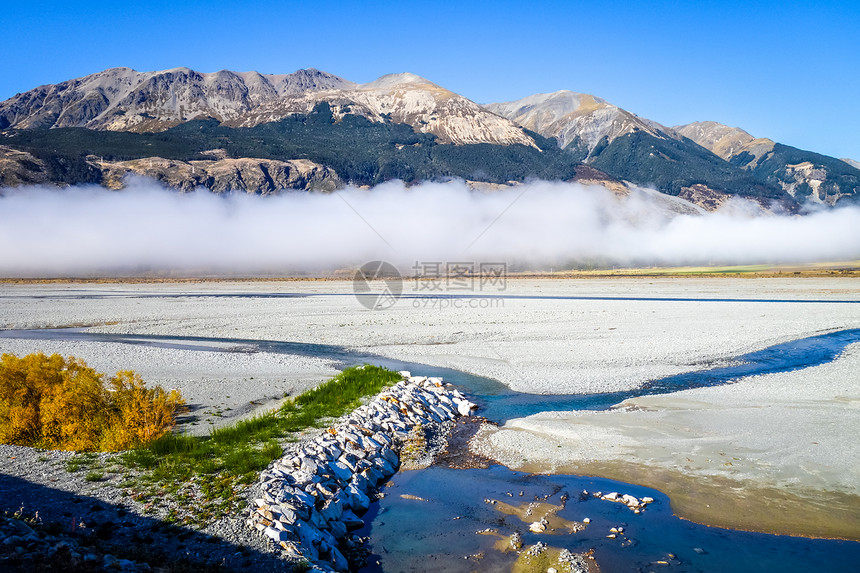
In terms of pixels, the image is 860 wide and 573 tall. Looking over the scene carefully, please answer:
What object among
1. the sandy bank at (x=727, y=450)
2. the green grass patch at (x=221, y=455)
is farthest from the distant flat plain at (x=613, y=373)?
the green grass patch at (x=221, y=455)

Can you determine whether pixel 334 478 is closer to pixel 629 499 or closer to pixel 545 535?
pixel 545 535

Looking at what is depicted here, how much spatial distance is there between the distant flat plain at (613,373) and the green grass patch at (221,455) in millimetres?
1890

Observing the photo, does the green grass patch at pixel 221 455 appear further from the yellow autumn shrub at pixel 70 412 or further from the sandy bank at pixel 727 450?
the sandy bank at pixel 727 450

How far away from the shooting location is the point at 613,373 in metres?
23.8

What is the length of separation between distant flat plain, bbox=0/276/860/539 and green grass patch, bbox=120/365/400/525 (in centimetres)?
189

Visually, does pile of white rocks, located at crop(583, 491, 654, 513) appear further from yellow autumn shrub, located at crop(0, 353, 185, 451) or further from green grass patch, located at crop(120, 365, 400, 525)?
yellow autumn shrub, located at crop(0, 353, 185, 451)

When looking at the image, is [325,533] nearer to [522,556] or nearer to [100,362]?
[522,556]

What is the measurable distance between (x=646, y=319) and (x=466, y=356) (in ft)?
68.9

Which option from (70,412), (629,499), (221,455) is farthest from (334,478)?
(70,412)

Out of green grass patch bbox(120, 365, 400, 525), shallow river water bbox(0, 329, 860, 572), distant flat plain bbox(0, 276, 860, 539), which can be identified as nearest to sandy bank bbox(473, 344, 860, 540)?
distant flat plain bbox(0, 276, 860, 539)

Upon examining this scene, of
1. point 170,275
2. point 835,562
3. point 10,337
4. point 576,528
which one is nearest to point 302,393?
point 576,528

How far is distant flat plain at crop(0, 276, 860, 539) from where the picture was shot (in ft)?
39.3

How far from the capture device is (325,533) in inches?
372

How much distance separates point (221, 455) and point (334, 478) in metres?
2.91
